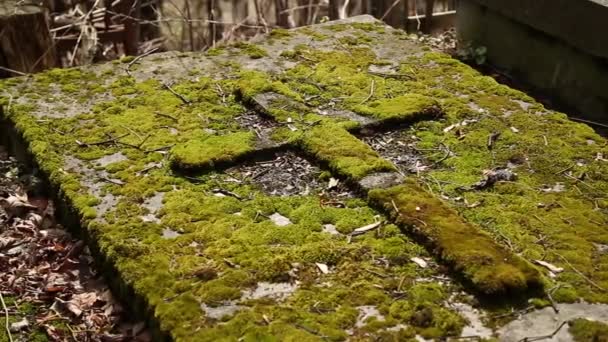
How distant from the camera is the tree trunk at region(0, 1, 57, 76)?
16.4 ft

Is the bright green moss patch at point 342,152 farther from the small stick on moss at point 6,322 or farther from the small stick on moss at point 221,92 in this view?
the small stick on moss at point 6,322

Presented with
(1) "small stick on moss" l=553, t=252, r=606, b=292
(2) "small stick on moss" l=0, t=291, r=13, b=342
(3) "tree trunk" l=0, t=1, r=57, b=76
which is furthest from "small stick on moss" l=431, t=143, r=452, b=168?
(3) "tree trunk" l=0, t=1, r=57, b=76

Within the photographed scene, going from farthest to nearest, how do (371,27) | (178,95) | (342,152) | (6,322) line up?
(371,27) < (178,95) < (342,152) < (6,322)

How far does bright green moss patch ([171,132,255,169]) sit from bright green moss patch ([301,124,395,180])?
0.32m

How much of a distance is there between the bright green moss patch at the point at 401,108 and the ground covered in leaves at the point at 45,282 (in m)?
1.75

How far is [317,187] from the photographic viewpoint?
139 inches

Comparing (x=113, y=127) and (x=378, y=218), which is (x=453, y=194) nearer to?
(x=378, y=218)

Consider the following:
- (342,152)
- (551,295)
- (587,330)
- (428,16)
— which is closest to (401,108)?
(342,152)

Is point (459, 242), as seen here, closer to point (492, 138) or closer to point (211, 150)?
point (492, 138)

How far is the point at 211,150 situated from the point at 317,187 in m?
0.61

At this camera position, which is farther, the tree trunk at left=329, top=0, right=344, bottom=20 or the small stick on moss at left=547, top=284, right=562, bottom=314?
the tree trunk at left=329, top=0, right=344, bottom=20

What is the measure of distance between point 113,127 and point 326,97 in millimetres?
1263

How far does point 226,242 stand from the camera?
3.06 m

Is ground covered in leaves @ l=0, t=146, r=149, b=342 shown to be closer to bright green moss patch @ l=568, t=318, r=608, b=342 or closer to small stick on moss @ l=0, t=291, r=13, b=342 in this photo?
small stick on moss @ l=0, t=291, r=13, b=342
